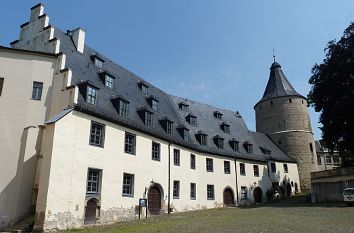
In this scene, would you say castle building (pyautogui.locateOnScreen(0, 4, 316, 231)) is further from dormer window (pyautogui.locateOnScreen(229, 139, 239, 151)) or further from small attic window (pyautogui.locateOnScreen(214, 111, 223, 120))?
small attic window (pyautogui.locateOnScreen(214, 111, 223, 120))

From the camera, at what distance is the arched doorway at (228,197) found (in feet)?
115

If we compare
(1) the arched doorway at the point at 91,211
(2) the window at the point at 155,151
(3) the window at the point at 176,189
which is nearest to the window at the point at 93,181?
(1) the arched doorway at the point at 91,211

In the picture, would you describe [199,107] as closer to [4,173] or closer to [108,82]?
[108,82]

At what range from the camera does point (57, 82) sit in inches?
821

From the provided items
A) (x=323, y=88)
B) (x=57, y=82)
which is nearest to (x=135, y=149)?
(x=57, y=82)

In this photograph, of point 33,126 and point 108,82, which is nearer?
point 33,126

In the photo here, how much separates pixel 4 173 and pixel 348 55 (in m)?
31.5

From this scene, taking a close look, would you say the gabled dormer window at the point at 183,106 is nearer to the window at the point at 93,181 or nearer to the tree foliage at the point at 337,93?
the tree foliage at the point at 337,93

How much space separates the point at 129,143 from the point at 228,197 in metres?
16.4

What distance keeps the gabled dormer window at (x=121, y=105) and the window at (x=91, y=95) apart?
6.61ft

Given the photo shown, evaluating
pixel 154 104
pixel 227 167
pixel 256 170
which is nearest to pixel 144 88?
pixel 154 104

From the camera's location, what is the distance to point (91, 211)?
19531mm

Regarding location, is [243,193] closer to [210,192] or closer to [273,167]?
[210,192]

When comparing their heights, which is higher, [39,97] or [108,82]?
[108,82]
